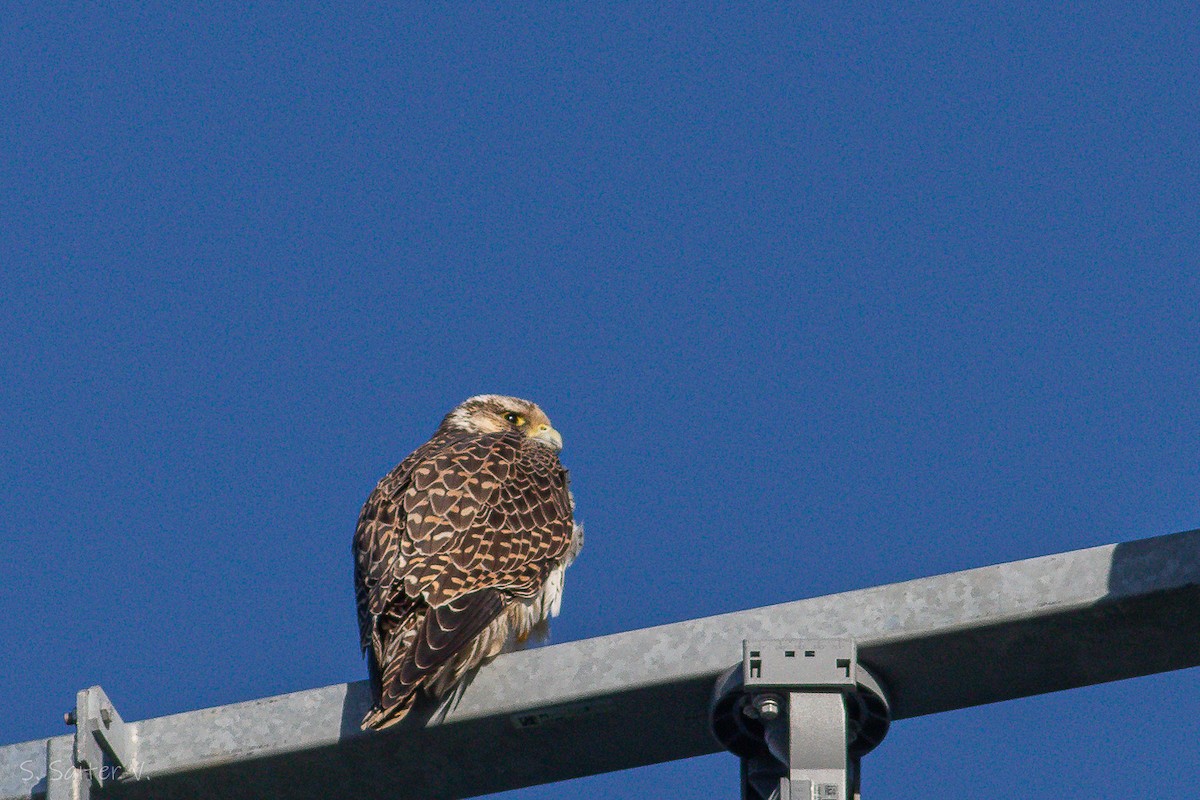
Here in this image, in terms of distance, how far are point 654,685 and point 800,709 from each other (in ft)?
1.02

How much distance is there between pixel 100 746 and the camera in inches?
139

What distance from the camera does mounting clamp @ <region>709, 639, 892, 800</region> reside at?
312cm

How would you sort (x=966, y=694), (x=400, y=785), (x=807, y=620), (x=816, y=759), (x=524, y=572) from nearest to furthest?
1. (x=816, y=759)
2. (x=807, y=620)
3. (x=966, y=694)
4. (x=400, y=785)
5. (x=524, y=572)

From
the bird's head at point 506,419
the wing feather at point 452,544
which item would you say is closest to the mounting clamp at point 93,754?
the wing feather at point 452,544

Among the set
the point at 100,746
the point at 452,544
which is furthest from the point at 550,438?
the point at 100,746

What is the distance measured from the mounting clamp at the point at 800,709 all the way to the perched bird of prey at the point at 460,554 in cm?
157

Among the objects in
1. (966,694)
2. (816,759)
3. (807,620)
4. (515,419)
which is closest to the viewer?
(816,759)

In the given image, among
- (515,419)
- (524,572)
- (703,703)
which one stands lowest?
(703,703)

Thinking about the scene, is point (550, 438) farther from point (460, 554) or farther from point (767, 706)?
point (767, 706)

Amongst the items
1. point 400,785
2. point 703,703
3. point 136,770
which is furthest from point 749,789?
point 136,770

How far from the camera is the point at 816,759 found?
3.13m

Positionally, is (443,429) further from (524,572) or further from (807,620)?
(807,620)

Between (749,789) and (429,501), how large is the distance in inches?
117

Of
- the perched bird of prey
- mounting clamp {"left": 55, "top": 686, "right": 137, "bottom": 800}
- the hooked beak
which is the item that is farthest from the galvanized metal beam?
the hooked beak
